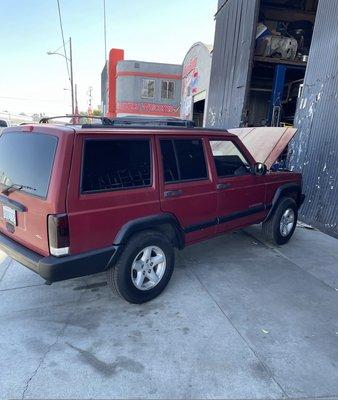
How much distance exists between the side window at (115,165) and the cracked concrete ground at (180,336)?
4.47 ft

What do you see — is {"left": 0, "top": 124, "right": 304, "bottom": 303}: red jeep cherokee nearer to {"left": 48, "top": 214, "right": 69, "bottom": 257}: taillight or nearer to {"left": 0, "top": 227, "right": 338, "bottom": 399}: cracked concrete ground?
{"left": 48, "top": 214, "right": 69, "bottom": 257}: taillight

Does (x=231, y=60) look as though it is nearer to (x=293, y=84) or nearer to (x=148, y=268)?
(x=293, y=84)

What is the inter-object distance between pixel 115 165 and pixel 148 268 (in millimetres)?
1192

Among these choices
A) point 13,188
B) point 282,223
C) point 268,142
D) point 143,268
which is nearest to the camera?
point 13,188

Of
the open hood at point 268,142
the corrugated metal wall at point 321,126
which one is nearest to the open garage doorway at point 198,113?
the corrugated metal wall at point 321,126

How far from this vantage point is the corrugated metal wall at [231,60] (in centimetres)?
996

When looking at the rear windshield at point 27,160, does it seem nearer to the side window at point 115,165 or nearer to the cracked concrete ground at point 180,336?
the side window at point 115,165

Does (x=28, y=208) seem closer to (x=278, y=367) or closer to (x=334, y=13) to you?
(x=278, y=367)

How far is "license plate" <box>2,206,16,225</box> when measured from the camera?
3.22 metres

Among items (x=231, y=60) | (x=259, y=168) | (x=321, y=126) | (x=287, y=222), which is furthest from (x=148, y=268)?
(x=231, y=60)

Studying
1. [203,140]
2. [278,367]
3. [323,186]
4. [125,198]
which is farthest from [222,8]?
[278,367]

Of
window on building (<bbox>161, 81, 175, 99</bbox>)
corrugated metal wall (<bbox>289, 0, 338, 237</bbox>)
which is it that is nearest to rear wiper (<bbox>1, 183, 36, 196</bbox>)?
corrugated metal wall (<bbox>289, 0, 338, 237</bbox>)

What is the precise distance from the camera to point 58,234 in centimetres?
273

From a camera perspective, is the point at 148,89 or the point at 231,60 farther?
the point at 148,89
